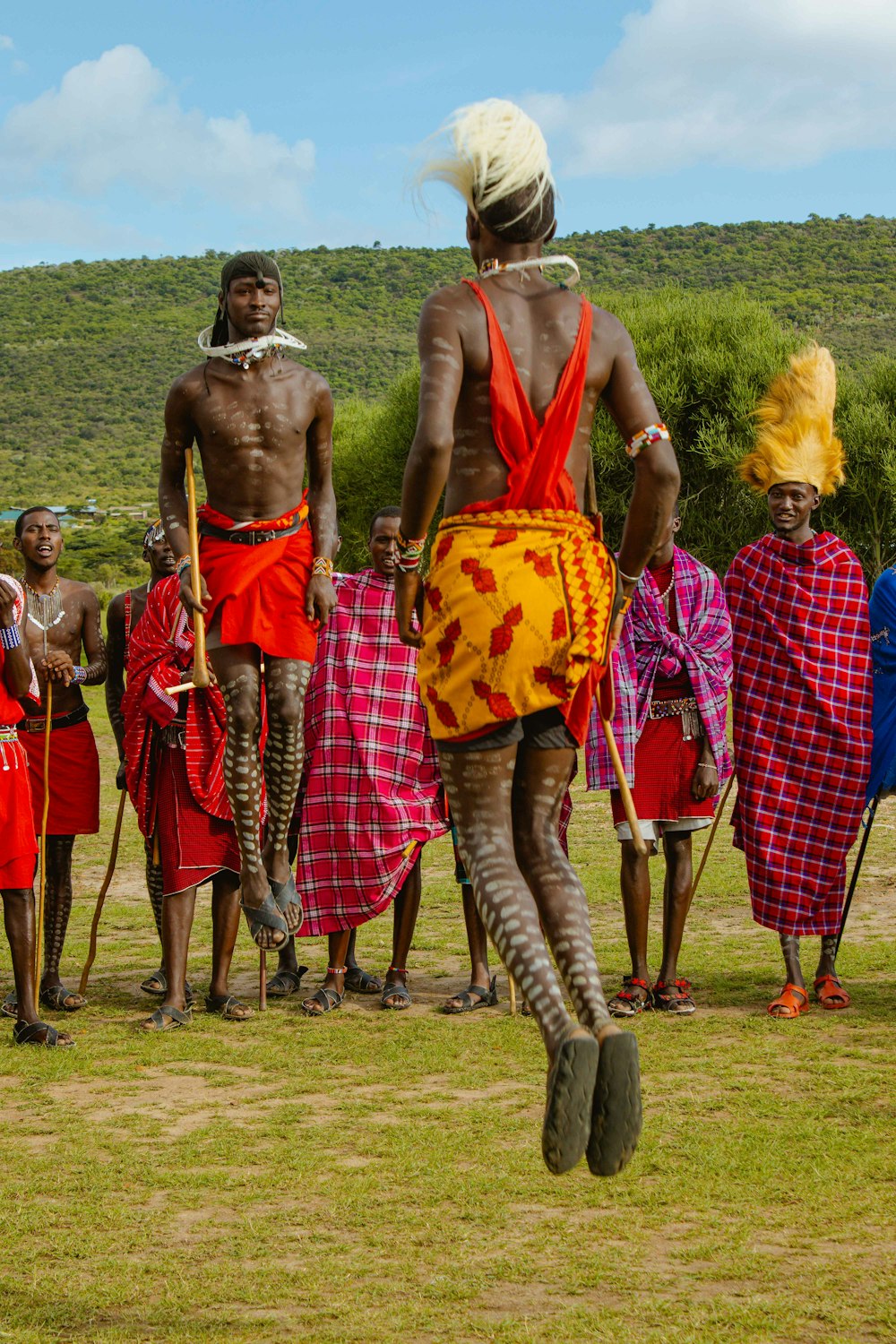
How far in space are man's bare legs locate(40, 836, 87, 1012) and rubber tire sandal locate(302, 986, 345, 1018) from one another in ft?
4.39

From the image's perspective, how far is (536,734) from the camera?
175 inches

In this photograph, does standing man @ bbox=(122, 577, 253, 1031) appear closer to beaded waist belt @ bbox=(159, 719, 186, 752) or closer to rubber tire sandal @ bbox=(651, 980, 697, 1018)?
beaded waist belt @ bbox=(159, 719, 186, 752)

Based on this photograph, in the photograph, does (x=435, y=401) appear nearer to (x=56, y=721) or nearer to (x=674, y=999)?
(x=674, y=999)

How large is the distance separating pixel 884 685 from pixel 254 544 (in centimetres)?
437

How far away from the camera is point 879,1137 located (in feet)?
20.4

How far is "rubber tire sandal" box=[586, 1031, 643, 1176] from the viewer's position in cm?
Result: 404

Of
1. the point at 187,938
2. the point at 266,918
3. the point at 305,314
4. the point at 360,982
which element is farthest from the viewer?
the point at 305,314

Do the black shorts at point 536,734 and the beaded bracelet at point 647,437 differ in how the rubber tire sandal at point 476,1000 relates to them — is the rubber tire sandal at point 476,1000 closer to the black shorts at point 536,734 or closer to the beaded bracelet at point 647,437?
the black shorts at point 536,734

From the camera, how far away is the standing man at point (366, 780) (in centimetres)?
898

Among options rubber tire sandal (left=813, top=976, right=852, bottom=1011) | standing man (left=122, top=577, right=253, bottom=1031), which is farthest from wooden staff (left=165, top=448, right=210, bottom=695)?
rubber tire sandal (left=813, top=976, right=852, bottom=1011)

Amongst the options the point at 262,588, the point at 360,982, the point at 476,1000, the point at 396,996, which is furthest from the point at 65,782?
the point at 262,588

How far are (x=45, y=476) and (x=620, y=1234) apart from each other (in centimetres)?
6447

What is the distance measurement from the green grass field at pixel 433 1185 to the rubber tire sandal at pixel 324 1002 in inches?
3.5

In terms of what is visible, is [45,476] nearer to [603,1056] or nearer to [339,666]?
[339,666]
